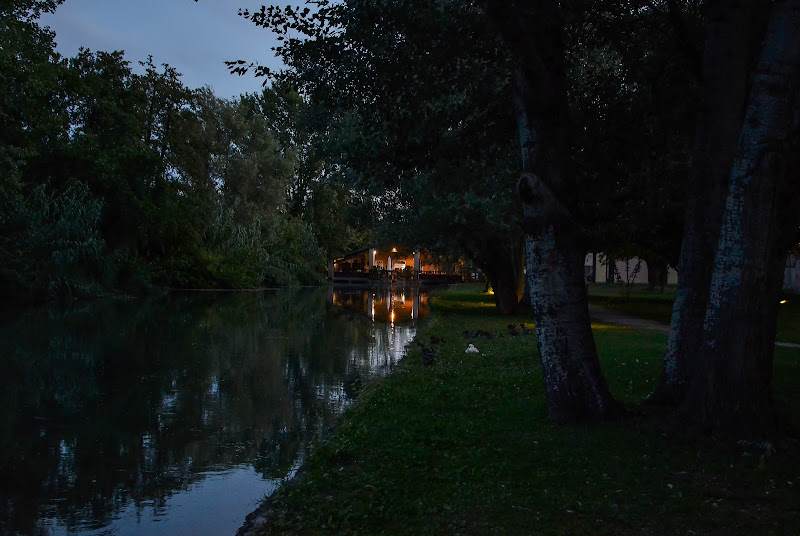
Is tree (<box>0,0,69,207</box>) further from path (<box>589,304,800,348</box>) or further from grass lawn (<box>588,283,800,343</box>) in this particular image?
grass lawn (<box>588,283,800,343</box>)

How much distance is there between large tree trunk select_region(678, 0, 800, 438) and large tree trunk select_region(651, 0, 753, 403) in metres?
0.98

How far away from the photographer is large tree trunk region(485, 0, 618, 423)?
25.7ft

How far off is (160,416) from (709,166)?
24.4 ft

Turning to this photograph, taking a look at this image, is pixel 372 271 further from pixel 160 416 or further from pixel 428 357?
pixel 160 416

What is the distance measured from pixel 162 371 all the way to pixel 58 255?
19.1m

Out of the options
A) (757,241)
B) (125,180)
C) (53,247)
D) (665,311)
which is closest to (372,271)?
(125,180)

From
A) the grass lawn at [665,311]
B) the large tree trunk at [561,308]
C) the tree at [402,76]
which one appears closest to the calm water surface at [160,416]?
the large tree trunk at [561,308]

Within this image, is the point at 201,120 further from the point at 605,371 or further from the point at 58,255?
the point at 605,371

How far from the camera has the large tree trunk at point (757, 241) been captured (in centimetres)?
657

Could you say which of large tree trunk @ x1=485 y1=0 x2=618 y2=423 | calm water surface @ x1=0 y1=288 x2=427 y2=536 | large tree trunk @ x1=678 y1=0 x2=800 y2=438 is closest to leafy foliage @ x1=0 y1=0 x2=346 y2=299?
calm water surface @ x1=0 y1=288 x2=427 y2=536

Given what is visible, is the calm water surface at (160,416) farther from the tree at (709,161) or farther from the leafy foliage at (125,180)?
the leafy foliage at (125,180)

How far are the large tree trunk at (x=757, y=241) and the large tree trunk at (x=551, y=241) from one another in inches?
54.1

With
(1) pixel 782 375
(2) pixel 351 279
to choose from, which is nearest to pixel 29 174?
(1) pixel 782 375

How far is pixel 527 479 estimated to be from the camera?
6.28 m
